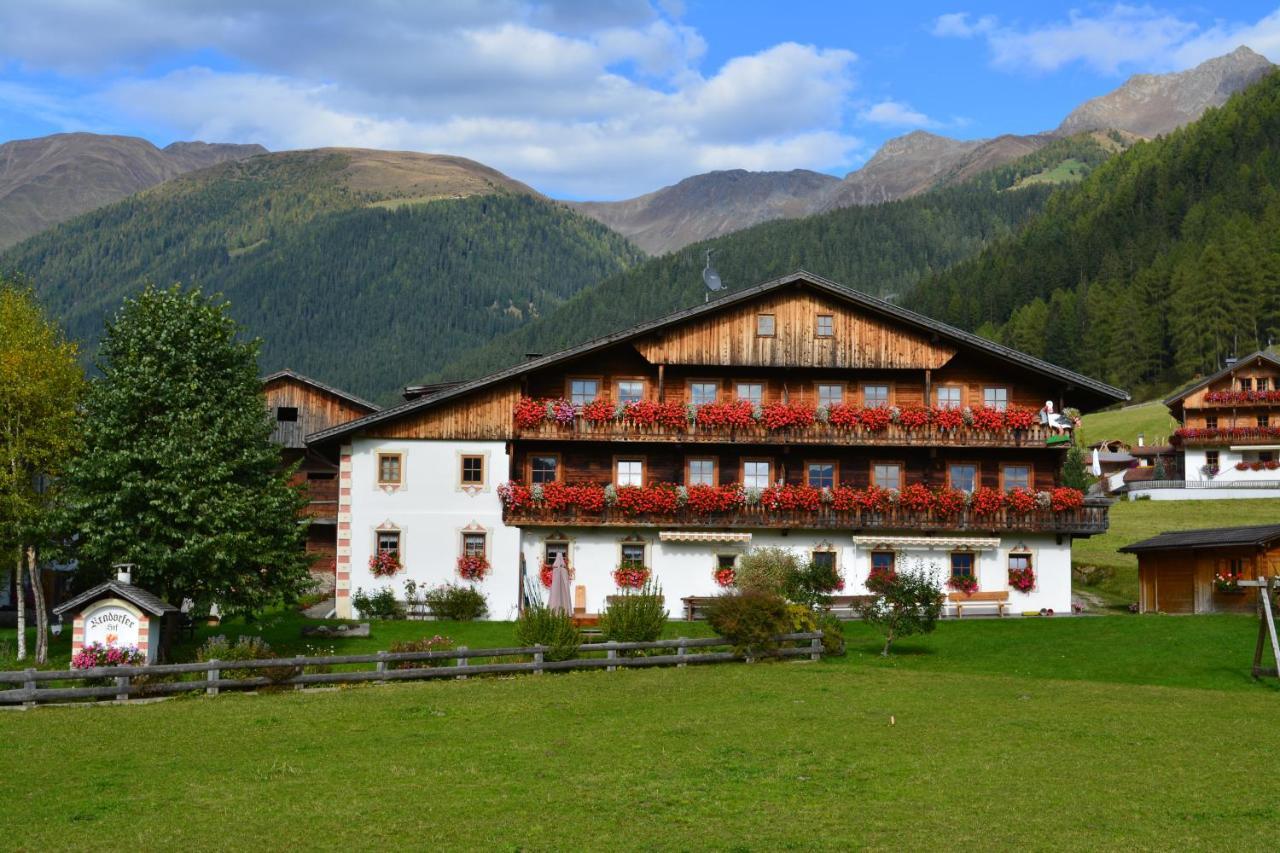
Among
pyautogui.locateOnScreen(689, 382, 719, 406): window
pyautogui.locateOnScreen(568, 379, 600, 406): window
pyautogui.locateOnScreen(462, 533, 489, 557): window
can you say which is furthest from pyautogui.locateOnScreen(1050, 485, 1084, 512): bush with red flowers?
pyautogui.locateOnScreen(462, 533, 489, 557): window

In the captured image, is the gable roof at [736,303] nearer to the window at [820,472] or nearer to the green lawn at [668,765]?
the window at [820,472]

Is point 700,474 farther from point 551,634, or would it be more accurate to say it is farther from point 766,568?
point 551,634

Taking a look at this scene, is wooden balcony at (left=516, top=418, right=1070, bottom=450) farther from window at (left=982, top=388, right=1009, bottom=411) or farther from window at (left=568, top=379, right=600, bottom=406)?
window at (left=982, top=388, right=1009, bottom=411)

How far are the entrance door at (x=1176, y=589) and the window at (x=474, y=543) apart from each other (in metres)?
21.7

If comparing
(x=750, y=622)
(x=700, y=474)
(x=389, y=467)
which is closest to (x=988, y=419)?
(x=700, y=474)

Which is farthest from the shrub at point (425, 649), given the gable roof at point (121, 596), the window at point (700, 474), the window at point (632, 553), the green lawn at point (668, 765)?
the window at point (700, 474)

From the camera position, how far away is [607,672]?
29938 millimetres

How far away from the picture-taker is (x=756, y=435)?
44.7 meters

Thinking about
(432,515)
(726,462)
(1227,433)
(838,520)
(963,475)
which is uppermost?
(1227,433)

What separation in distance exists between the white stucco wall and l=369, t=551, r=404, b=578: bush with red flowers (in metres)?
0.17

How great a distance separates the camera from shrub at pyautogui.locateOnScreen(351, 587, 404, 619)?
1687 inches

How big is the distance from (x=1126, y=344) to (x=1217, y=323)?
377 inches

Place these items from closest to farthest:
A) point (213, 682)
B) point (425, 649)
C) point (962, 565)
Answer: point (213, 682) < point (425, 649) < point (962, 565)

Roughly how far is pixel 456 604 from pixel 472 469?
455 cm
